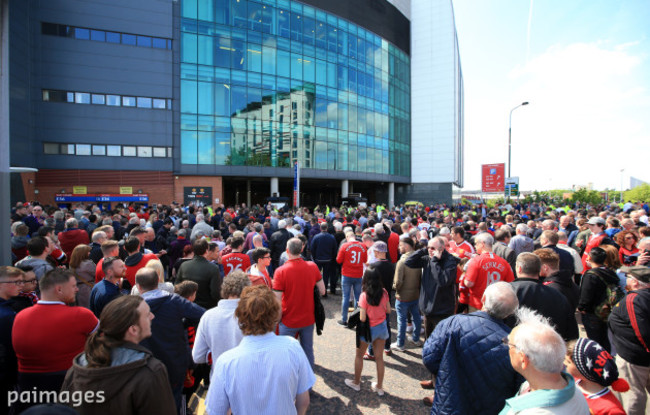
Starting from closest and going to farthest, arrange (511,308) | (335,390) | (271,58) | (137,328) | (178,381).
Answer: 1. (137,328)
2. (511,308)
3. (178,381)
4. (335,390)
5. (271,58)

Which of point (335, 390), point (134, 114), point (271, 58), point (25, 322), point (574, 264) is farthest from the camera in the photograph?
point (271, 58)

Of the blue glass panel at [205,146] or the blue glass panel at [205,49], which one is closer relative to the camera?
the blue glass panel at [205,49]

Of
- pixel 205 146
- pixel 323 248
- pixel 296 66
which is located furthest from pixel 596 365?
pixel 296 66

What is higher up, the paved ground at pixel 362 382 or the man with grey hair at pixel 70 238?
the man with grey hair at pixel 70 238

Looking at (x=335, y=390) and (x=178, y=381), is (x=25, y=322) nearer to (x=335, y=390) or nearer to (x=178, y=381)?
(x=178, y=381)

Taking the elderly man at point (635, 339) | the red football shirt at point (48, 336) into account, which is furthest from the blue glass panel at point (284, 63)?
the elderly man at point (635, 339)

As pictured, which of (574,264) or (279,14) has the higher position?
(279,14)

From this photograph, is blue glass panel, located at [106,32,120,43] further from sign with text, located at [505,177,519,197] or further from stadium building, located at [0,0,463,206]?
sign with text, located at [505,177,519,197]

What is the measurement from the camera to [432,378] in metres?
4.40

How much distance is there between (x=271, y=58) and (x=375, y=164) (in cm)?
1622

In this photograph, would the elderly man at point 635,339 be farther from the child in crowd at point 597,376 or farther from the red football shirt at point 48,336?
the red football shirt at point 48,336

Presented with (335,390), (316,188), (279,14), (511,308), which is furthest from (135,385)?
(316,188)

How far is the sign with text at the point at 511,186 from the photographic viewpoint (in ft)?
64.7

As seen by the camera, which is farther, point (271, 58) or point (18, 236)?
point (271, 58)
